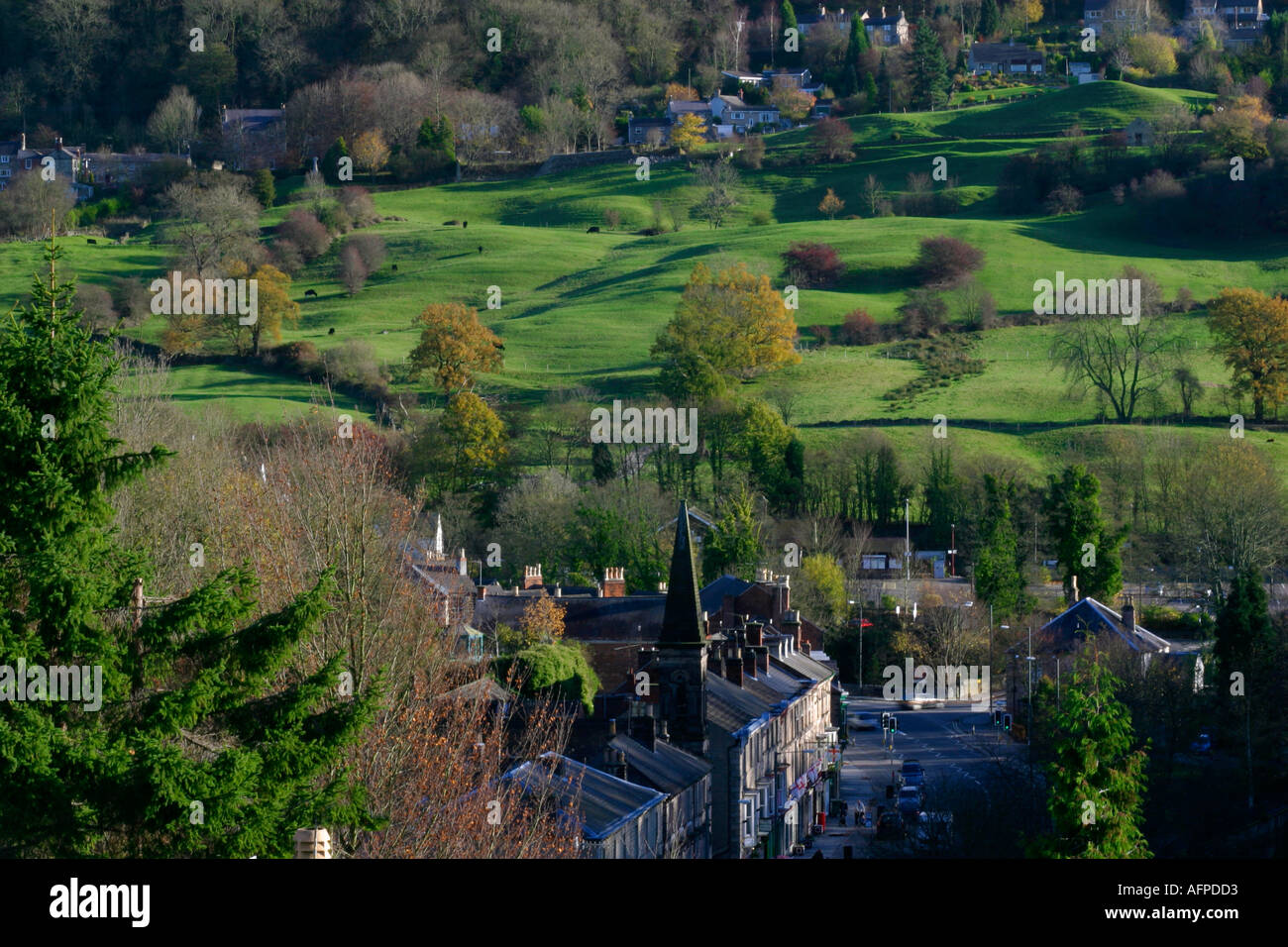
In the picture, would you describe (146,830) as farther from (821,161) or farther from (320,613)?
(821,161)

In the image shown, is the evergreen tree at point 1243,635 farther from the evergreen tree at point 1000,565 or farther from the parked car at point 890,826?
the evergreen tree at point 1000,565

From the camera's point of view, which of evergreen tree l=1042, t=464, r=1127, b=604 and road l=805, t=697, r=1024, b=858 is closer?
road l=805, t=697, r=1024, b=858

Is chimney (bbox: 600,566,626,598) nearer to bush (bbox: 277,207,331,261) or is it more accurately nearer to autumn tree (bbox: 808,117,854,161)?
bush (bbox: 277,207,331,261)

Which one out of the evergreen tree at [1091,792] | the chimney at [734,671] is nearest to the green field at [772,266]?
the chimney at [734,671]

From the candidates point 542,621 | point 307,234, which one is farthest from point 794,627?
point 307,234

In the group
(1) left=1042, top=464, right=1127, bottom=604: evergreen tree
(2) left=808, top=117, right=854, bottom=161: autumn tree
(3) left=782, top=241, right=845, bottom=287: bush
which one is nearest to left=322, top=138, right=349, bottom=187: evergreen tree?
(2) left=808, top=117, right=854, bottom=161: autumn tree
